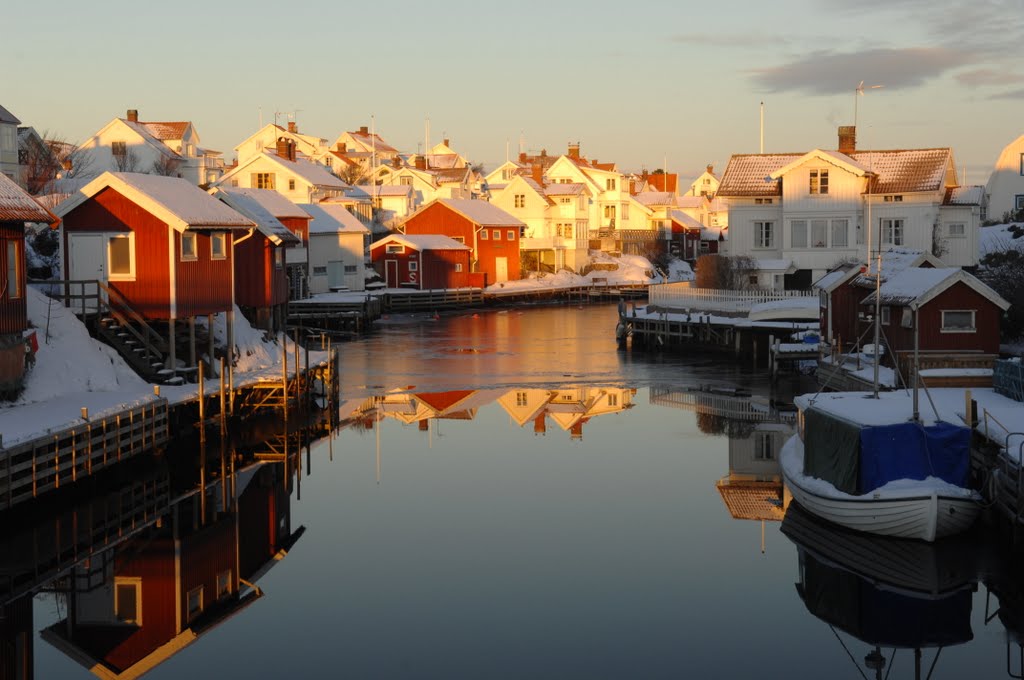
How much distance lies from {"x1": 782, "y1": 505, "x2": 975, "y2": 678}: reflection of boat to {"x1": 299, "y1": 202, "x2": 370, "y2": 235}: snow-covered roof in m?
52.8

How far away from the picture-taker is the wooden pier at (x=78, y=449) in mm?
21875

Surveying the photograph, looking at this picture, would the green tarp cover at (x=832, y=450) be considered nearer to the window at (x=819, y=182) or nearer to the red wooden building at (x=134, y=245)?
the red wooden building at (x=134, y=245)

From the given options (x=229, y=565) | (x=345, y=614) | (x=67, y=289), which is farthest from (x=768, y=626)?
(x=67, y=289)

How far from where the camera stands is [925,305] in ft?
108

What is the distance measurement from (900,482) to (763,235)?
131 ft

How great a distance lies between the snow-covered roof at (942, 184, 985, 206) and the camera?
57062 millimetres

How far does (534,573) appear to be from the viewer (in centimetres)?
2059

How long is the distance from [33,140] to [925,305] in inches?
2200

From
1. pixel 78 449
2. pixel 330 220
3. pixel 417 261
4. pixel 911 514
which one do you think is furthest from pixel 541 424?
pixel 417 261

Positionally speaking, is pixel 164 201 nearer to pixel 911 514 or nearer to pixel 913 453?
pixel 913 453

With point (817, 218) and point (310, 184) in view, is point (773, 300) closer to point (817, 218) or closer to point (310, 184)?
point (817, 218)

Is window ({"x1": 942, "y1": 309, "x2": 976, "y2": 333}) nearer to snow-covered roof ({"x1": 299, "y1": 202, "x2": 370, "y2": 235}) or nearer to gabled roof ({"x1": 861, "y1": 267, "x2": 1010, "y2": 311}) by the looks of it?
gabled roof ({"x1": 861, "y1": 267, "x2": 1010, "y2": 311})

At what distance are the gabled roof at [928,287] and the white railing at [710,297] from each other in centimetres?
2043

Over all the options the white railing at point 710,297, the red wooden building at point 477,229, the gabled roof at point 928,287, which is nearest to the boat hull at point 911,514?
the gabled roof at point 928,287
